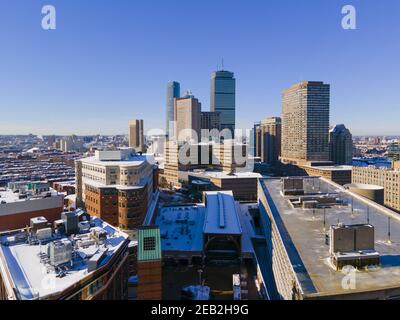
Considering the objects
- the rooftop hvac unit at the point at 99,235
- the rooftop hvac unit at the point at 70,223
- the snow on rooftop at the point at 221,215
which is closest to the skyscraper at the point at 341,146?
the snow on rooftop at the point at 221,215

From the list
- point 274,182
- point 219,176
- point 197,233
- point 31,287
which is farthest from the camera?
point 219,176

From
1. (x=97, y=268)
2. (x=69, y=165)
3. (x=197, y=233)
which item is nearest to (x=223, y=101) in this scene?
(x=69, y=165)

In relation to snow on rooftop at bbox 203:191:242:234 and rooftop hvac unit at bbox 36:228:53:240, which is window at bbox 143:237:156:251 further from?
snow on rooftop at bbox 203:191:242:234

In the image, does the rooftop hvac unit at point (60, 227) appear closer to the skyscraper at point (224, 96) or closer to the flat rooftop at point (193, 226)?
the flat rooftop at point (193, 226)

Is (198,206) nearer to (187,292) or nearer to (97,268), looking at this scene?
(187,292)

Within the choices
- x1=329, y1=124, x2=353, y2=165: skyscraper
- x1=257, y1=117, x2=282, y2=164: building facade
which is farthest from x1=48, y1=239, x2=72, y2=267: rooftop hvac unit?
x1=257, y1=117, x2=282, y2=164: building facade

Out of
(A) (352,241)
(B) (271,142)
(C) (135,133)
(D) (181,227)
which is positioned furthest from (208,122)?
(A) (352,241)
